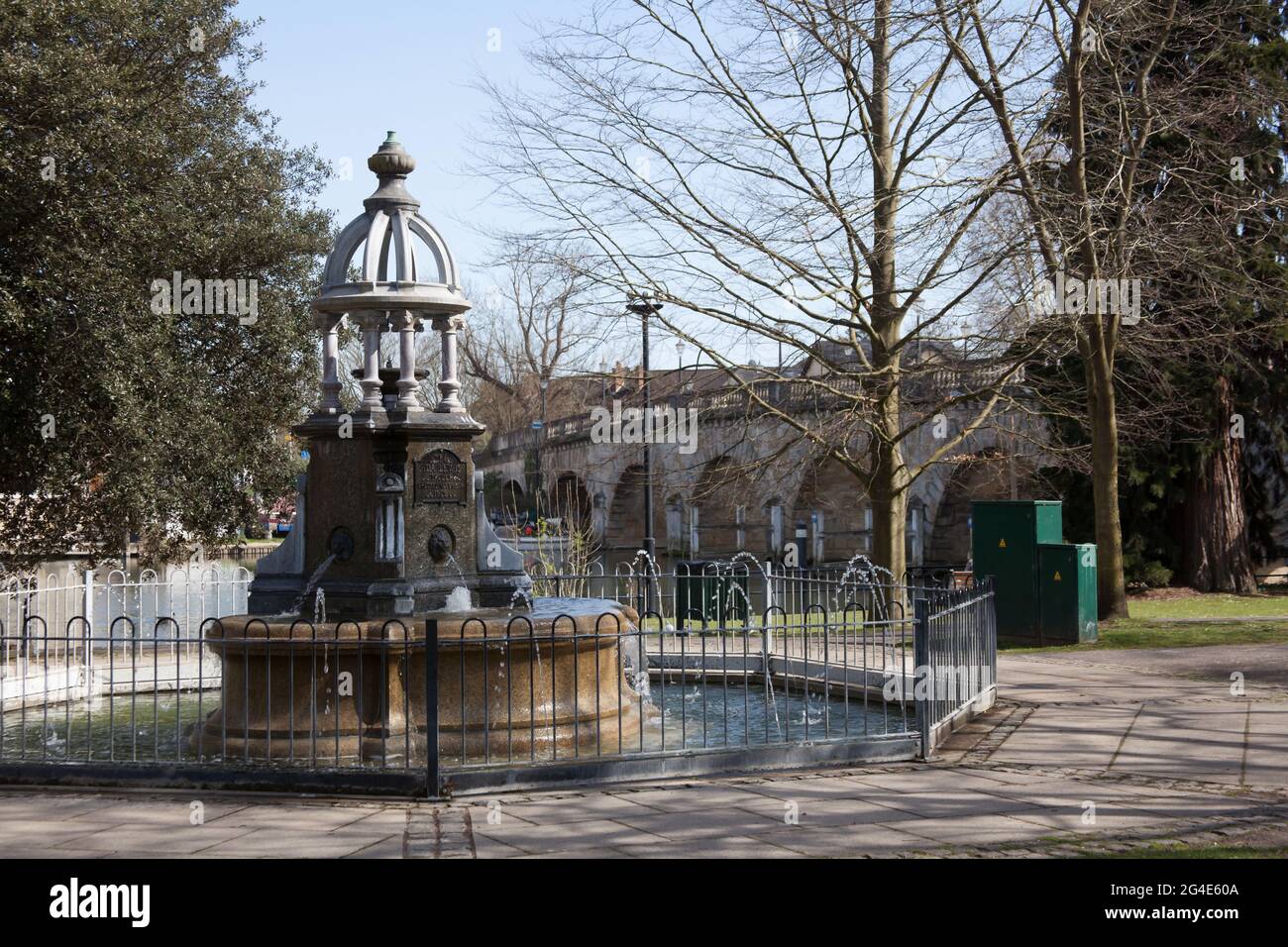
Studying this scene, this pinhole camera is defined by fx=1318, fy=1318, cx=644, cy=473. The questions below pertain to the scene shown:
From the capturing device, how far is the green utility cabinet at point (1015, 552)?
1720 centimetres

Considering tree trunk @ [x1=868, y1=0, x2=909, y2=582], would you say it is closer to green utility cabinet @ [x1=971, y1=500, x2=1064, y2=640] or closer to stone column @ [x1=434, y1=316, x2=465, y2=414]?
green utility cabinet @ [x1=971, y1=500, x2=1064, y2=640]

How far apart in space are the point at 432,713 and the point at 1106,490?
42.2 feet

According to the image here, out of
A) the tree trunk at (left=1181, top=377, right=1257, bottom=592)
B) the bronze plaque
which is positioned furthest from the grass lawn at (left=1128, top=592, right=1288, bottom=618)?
the bronze plaque

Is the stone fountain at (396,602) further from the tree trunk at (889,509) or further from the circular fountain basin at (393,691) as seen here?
the tree trunk at (889,509)

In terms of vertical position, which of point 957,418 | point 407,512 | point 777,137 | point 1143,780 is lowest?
point 1143,780

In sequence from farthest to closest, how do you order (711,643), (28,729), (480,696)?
1. (711,643)
2. (28,729)
3. (480,696)

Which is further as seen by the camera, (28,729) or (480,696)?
(28,729)

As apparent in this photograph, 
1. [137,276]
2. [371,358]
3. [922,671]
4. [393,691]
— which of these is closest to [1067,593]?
[922,671]

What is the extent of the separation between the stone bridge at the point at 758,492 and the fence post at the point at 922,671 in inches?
504

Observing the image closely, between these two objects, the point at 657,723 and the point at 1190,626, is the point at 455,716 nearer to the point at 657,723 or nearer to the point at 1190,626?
the point at 657,723

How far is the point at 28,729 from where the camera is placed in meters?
11.0

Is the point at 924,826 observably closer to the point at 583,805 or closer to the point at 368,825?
the point at 583,805

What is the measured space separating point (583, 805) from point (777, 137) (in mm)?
13607
